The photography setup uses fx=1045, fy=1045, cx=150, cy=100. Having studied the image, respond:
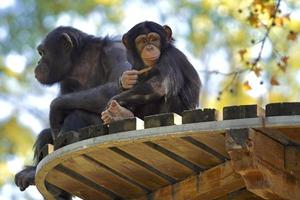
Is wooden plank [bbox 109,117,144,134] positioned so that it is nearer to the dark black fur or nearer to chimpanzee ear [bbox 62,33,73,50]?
the dark black fur

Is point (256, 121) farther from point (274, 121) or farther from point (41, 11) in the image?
point (41, 11)

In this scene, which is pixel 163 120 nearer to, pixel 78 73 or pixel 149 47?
pixel 149 47

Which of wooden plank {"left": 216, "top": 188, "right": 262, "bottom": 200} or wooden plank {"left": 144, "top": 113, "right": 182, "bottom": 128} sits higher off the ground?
wooden plank {"left": 144, "top": 113, "right": 182, "bottom": 128}

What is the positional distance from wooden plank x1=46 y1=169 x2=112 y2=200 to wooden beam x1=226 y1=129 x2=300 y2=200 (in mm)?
1648

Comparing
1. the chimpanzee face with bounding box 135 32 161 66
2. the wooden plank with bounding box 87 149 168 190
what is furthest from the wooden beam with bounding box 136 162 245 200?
the chimpanzee face with bounding box 135 32 161 66

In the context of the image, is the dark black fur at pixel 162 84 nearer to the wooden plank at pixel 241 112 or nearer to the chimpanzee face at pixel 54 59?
the chimpanzee face at pixel 54 59

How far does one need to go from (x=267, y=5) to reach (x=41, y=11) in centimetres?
1242

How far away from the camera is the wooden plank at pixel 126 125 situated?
7234 millimetres

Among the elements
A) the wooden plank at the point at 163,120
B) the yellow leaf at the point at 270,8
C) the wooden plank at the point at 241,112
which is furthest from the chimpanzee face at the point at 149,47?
the yellow leaf at the point at 270,8

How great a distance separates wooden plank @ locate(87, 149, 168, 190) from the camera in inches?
302

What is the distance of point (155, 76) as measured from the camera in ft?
30.2

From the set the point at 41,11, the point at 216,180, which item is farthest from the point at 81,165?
the point at 41,11

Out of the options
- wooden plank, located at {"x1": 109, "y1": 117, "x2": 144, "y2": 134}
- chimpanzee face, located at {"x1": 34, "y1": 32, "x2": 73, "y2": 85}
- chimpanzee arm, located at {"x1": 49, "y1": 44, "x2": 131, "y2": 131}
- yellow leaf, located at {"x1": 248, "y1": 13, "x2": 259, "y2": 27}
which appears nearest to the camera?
wooden plank, located at {"x1": 109, "y1": 117, "x2": 144, "y2": 134}

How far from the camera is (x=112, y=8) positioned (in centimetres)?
2545
